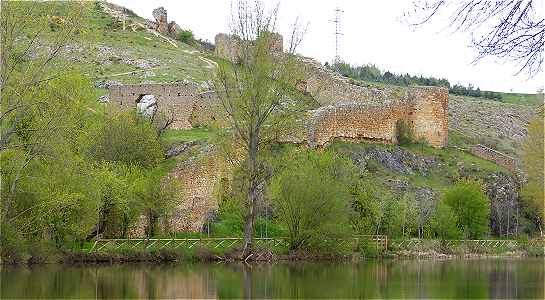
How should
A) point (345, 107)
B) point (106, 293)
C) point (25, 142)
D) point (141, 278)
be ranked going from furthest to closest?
point (345, 107) < point (25, 142) < point (141, 278) < point (106, 293)

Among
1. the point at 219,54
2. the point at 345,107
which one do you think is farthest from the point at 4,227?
the point at 219,54

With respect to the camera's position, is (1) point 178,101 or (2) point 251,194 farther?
(1) point 178,101

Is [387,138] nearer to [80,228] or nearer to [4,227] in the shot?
[80,228]

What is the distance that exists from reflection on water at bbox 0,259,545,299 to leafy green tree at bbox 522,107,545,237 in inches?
648

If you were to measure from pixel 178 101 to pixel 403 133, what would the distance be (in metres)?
13.6

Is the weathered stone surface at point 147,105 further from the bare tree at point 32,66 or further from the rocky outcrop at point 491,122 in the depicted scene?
the rocky outcrop at point 491,122

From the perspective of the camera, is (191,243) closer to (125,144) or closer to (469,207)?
(125,144)

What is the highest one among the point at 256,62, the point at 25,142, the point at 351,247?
the point at 256,62

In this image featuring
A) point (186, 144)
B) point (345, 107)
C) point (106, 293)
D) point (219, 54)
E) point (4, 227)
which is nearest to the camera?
point (106, 293)

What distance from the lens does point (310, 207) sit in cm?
3406

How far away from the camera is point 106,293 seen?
19234 mm

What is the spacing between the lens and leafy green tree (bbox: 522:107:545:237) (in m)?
47.7

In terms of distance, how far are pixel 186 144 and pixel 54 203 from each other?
1205cm

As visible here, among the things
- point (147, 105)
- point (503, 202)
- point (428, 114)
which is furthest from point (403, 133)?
point (147, 105)
